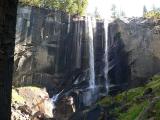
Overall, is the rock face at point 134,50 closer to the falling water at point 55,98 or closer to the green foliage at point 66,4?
the falling water at point 55,98

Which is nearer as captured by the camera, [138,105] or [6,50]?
[6,50]

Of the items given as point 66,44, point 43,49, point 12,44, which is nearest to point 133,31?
point 66,44

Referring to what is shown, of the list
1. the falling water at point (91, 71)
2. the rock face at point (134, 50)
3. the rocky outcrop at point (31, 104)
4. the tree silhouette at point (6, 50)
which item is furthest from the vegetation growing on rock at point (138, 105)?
the tree silhouette at point (6, 50)

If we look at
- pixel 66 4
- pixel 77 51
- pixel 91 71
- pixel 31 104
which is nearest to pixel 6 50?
pixel 31 104

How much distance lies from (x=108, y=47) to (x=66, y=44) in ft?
20.4

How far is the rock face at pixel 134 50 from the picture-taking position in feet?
158

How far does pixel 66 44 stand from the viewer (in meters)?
51.6

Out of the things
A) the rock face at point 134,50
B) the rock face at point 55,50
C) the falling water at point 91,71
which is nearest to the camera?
the falling water at point 91,71

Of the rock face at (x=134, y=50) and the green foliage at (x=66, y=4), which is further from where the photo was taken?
the green foliage at (x=66, y=4)

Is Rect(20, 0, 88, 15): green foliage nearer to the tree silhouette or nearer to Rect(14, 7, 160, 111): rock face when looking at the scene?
Rect(14, 7, 160, 111): rock face

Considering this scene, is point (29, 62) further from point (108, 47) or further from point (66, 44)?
point (108, 47)

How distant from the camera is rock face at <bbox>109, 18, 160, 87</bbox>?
158ft

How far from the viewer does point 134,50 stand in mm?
49062

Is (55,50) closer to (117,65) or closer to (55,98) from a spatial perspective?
(55,98)
